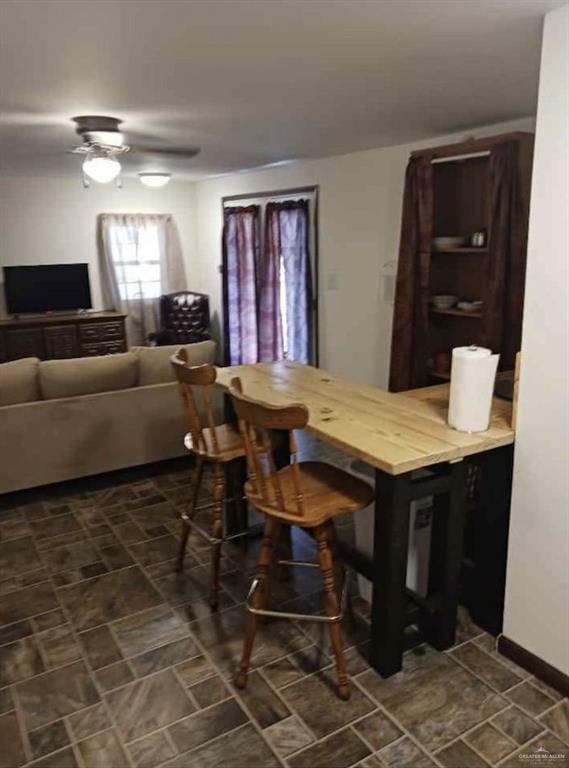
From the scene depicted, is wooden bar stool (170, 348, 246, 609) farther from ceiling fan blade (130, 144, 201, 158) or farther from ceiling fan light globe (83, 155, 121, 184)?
ceiling fan blade (130, 144, 201, 158)

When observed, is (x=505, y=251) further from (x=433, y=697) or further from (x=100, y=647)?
(x=100, y=647)

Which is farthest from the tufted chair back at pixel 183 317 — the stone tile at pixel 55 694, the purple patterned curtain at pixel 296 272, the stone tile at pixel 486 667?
the stone tile at pixel 486 667

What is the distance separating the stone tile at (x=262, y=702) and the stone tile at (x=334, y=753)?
0.54 ft

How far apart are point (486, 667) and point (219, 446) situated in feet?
4.55

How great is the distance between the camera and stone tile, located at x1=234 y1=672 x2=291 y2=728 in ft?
6.68

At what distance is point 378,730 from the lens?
1.97 meters

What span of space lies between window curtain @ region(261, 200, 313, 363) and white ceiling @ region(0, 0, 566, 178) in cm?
167

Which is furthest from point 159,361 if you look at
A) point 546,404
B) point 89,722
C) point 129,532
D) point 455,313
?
point 546,404

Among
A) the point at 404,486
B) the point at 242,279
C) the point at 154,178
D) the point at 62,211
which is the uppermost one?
the point at 154,178

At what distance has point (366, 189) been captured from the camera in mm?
4781

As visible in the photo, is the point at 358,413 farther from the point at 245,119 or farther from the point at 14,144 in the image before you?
the point at 14,144

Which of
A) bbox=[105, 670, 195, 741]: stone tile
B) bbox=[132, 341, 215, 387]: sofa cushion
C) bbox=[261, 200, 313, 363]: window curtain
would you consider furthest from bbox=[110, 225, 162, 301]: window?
bbox=[105, 670, 195, 741]: stone tile

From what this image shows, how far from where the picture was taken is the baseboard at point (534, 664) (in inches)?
82.5

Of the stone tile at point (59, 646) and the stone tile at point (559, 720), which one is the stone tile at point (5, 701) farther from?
the stone tile at point (559, 720)
